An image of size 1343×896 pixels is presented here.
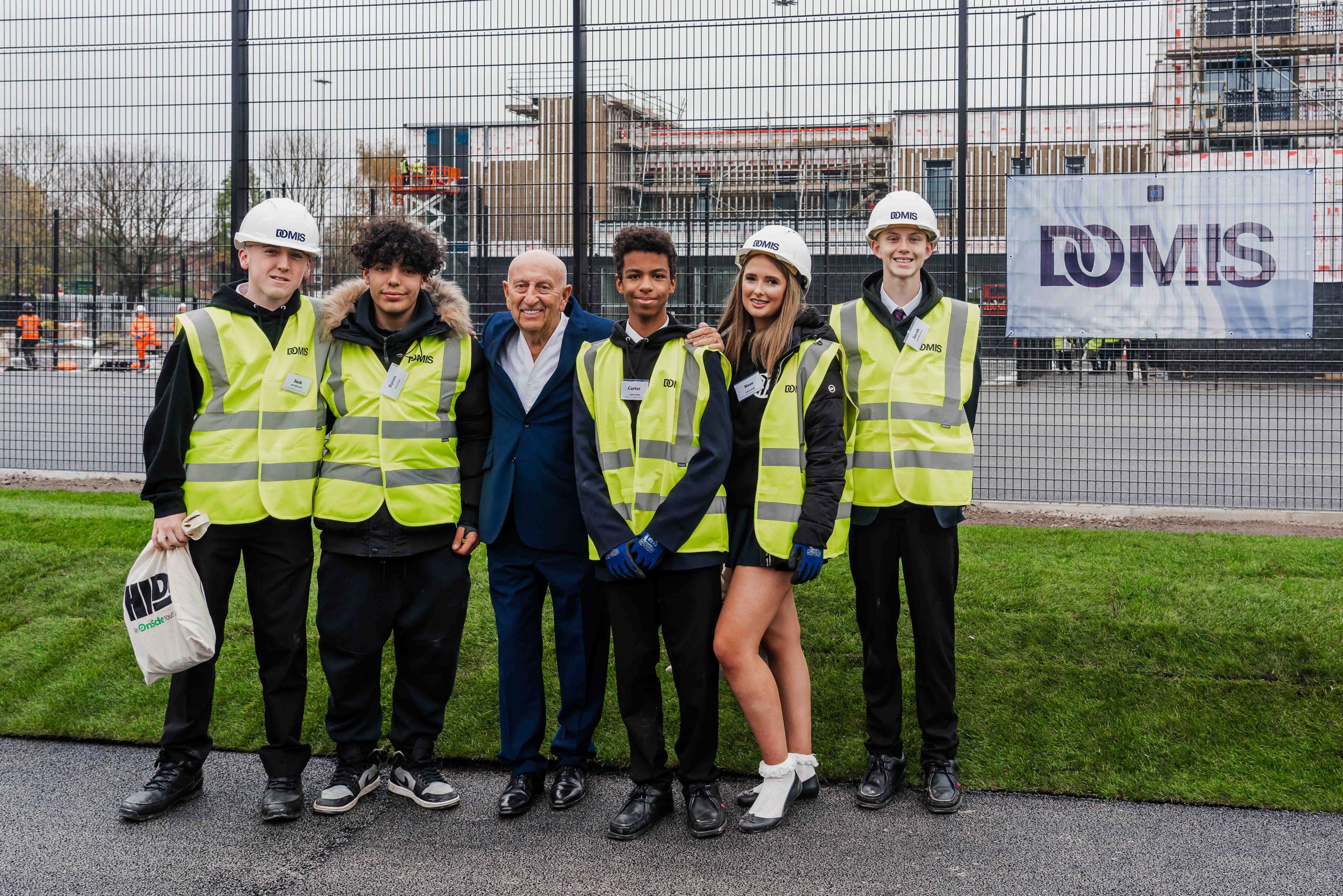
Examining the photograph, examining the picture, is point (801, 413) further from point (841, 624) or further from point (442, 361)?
point (841, 624)

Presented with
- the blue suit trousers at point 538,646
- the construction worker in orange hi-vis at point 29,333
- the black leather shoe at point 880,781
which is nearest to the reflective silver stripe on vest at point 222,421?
the blue suit trousers at point 538,646

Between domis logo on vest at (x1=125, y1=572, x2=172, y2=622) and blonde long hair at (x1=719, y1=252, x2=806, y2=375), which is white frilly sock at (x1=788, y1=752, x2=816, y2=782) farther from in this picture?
domis logo on vest at (x1=125, y1=572, x2=172, y2=622)

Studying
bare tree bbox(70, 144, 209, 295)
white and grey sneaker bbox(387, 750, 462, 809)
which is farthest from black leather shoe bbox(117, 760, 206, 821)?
bare tree bbox(70, 144, 209, 295)

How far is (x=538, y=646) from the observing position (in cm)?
455

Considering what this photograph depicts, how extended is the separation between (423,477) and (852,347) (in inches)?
69.2

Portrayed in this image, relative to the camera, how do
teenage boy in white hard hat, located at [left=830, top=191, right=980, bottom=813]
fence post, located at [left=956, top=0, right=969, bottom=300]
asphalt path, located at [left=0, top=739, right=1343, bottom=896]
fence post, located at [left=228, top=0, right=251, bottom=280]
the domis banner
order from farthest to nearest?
1. fence post, located at [left=228, top=0, right=251, bottom=280]
2. the domis banner
3. fence post, located at [left=956, top=0, right=969, bottom=300]
4. teenage boy in white hard hat, located at [left=830, top=191, right=980, bottom=813]
5. asphalt path, located at [left=0, top=739, right=1343, bottom=896]

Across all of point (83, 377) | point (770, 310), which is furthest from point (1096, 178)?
point (83, 377)

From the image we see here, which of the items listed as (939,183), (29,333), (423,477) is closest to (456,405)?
(423,477)

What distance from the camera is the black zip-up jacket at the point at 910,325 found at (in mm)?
4348

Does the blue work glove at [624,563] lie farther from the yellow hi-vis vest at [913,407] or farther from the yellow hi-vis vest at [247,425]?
the yellow hi-vis vest at [247,425]

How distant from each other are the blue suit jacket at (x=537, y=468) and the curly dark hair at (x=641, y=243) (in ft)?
1.57

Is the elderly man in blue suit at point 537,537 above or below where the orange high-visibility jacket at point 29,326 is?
below

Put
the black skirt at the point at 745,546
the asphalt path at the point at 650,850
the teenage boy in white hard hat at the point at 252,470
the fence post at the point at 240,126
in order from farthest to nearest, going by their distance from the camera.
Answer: the fence post at the point at 240,126, the teenage boy in white hard hat at the point at 252,470, the black skirt at the point at 745,546, the asphalt path at the point at 650,850

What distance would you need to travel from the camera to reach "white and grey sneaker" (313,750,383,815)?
4.32m
